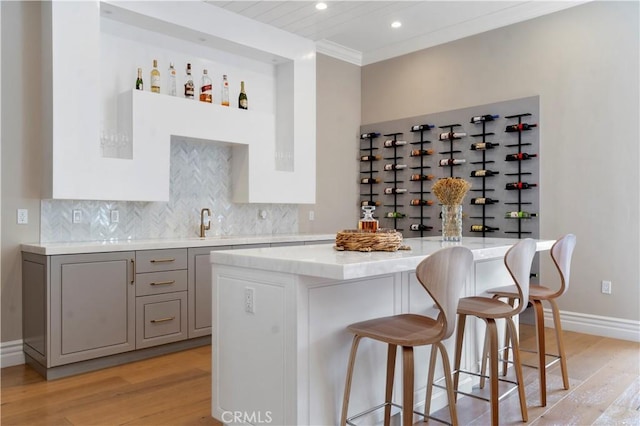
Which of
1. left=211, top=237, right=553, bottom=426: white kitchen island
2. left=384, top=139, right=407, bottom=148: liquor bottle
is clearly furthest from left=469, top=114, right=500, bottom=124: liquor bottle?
left=211, top=237, right=553, bottom=426: white kitchen island

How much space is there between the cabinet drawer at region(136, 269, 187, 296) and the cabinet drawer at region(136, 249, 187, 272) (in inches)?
1.6

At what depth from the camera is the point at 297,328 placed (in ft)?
6.53

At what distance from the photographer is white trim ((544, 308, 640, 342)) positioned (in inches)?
166

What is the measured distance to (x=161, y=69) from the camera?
4441 mm

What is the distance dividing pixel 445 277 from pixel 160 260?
2528mm

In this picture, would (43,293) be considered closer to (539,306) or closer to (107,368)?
(107,368)

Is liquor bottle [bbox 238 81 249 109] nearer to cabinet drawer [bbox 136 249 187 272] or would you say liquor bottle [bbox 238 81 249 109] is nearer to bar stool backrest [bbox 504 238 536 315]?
cabinet drawer [bbox 136 249 187 272]

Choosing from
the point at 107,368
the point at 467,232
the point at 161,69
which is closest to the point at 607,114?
the point at 467,232

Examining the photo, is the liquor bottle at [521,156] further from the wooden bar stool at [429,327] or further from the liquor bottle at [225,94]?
the wooden bar stool at [429,327]

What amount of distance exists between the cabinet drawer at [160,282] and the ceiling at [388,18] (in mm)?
2571

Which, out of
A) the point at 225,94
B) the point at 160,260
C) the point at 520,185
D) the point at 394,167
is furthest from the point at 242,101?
the point at 520,185

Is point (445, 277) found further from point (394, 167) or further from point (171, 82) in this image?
point (394, 167)

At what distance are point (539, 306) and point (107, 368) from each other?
117 inches

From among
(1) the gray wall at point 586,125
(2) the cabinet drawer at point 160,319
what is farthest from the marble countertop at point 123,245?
(1) the gray wall at point 586,125
